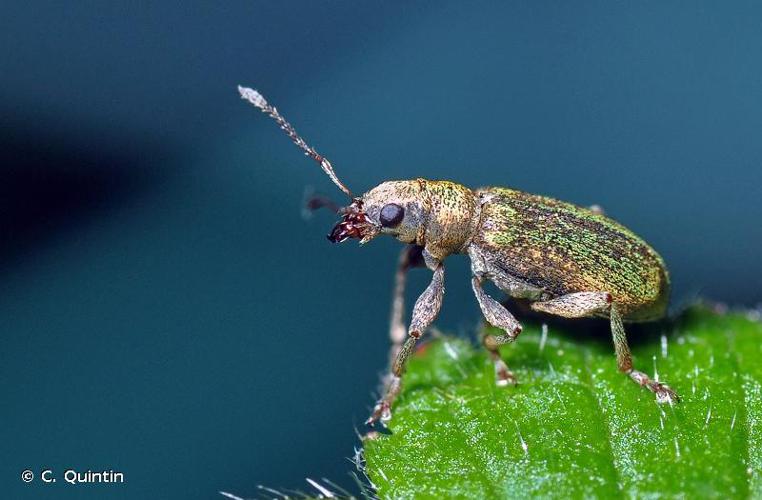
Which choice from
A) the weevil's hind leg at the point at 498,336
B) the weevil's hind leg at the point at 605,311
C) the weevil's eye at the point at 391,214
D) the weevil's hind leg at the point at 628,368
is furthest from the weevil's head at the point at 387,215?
the weevil's hind leg at the point at 628,368

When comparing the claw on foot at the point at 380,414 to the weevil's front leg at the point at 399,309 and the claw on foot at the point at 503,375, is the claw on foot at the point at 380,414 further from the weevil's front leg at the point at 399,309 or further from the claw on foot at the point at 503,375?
the weevil's front leg at the point at 399,309

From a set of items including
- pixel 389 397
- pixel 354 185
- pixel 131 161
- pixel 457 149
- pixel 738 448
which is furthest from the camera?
pixel 457 149

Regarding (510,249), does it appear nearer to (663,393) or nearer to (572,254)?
(572,254)

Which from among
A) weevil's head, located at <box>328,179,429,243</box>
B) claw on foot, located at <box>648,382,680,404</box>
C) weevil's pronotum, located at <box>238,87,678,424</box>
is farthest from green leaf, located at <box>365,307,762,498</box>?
weevil's head, located at <box>328,179,429,243</box>

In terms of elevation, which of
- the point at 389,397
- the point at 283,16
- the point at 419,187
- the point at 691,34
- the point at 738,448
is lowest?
the point at 738,448

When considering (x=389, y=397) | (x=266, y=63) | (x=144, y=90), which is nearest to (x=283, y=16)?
(x=266, y=63)

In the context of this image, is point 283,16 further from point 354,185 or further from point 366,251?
point 366,251

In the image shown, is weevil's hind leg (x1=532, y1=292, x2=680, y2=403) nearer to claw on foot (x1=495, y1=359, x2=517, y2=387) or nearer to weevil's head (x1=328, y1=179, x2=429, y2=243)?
claw on foot (x1=495, y1=359, x2=517, y2=387)
